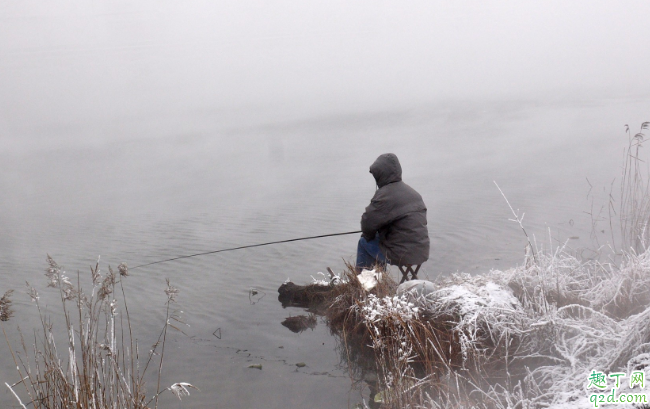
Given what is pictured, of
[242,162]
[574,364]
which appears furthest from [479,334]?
[242,162]

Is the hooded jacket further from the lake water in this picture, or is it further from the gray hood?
the lake water

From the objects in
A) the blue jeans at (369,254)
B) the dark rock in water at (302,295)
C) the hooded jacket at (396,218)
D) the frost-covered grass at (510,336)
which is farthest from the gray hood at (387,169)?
the dark rock in water at (302,295)

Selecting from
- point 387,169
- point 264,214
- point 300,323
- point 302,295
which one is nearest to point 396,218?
point 387,169

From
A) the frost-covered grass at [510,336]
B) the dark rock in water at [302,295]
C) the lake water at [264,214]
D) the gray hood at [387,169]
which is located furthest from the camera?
the dark rock in water at [302,295]

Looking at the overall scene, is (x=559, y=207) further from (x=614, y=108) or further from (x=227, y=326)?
(x=614, y=108)

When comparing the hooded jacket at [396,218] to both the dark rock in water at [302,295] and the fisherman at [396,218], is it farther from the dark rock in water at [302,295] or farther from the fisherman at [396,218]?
the dark rock in water at [302,295]

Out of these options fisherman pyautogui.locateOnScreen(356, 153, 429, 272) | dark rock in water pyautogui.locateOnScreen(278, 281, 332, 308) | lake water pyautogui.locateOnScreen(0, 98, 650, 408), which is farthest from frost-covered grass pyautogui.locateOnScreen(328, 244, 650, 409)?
dark rock in water pyautogui.locateOnScreen(278, 281, 332, 308)

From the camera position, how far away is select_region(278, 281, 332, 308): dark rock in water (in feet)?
21.8

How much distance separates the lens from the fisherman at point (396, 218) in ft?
18.7

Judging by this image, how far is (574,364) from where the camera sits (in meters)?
3.75

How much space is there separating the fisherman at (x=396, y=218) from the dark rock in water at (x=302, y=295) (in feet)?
3.56

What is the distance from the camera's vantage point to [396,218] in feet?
18.6

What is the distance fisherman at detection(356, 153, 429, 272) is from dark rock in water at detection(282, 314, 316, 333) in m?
1.00

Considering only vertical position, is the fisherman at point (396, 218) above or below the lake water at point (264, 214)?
above
